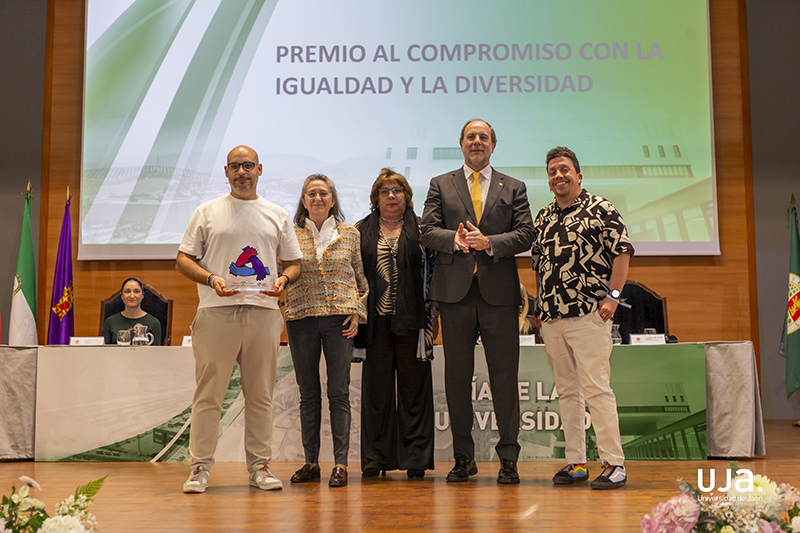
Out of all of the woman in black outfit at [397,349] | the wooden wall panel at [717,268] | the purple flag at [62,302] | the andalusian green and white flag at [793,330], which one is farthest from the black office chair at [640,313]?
the purple flag at [62,302]

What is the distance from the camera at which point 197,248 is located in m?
2.90

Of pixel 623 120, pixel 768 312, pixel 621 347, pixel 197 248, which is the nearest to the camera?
pixel 197 248

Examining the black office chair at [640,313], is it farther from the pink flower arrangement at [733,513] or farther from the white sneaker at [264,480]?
the pink flower arrangement at [733,513]

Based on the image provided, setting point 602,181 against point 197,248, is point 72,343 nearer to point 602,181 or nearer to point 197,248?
point 197,248

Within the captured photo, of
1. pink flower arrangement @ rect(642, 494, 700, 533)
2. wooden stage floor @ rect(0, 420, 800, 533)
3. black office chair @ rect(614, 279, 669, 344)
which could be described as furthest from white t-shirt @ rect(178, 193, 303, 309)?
black office chair @ rect(614, 279, 669, 344)

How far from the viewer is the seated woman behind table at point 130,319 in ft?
14.1

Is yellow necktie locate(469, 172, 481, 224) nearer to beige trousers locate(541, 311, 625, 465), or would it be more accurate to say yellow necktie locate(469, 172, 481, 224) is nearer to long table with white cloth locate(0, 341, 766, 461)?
beige trousers locate(541, 311, 625, 465)

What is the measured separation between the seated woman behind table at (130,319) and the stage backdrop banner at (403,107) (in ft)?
4.49

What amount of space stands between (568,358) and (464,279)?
57 centimetres

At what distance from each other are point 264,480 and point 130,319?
1.99 metres

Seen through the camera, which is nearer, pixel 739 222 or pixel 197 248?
pixel 197 248

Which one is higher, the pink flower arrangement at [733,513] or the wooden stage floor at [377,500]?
the pink flower arrangement at [733,513]

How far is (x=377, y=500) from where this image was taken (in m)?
2.51

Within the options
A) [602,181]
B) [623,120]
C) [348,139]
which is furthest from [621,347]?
[348,139]
